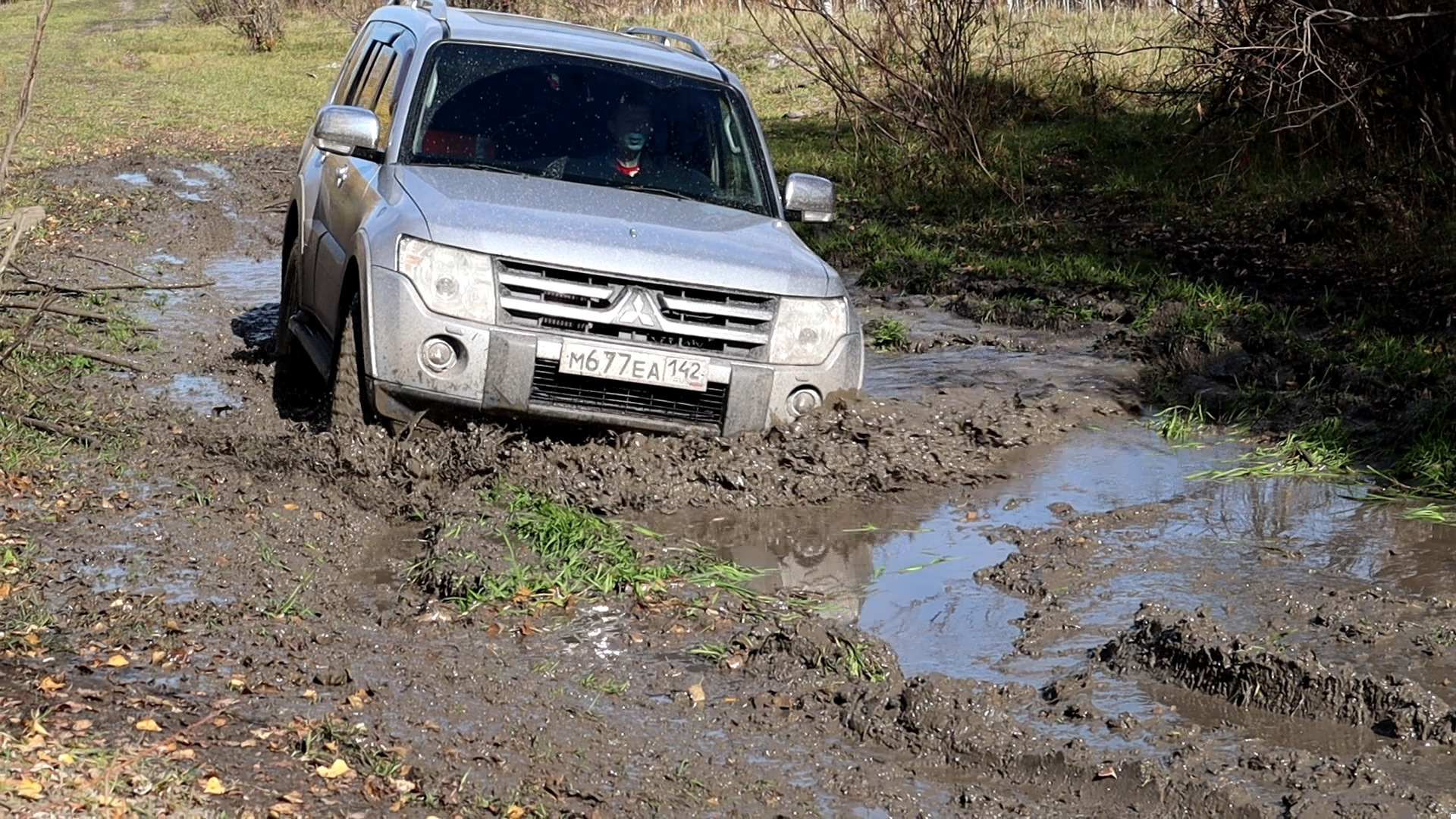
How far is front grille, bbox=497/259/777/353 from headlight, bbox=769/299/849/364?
0.10 metres

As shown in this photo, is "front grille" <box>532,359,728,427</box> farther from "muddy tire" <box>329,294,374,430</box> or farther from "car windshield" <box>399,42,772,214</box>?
"car windshield" <box>399,42,772,214</box>

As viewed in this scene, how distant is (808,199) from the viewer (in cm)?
704

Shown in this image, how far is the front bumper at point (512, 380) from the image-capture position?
19.3 ft

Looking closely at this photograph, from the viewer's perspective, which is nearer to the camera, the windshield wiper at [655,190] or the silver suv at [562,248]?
the silver suv at [562,248]

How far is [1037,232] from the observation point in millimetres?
13172

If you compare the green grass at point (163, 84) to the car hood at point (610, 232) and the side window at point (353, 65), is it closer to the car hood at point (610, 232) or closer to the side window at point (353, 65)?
the side window at point (353, 65)

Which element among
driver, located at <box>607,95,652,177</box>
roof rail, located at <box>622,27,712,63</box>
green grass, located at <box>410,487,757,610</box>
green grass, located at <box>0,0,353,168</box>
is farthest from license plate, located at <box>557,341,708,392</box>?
green grass, located at <box>0,0,353,168</box>

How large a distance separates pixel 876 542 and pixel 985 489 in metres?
0.87

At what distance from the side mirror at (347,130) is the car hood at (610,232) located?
0.62ft

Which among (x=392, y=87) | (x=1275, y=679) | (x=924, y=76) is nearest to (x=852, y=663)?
(x=1275, y=679)

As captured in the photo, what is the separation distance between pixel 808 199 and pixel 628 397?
147 cm

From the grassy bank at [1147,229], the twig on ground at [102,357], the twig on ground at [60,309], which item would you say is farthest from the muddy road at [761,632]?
the grassy bank at [1147,229]

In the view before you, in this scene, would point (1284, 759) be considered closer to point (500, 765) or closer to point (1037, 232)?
point (500, 765)

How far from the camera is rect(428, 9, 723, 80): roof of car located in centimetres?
711
